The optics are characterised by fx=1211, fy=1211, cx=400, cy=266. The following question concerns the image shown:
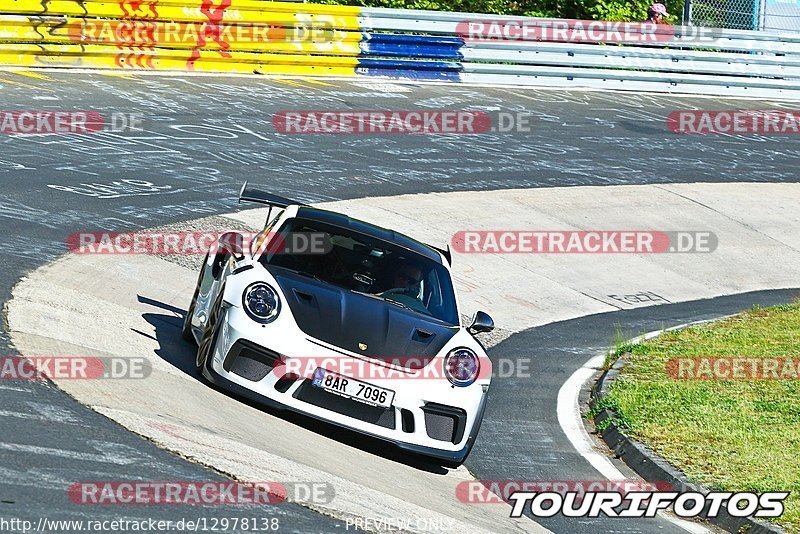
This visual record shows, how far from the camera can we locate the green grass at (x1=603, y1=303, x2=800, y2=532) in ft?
26.6

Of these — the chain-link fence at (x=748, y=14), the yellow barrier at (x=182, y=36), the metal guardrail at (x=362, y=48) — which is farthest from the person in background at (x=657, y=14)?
the yellow barrier at (x=182, y=36)

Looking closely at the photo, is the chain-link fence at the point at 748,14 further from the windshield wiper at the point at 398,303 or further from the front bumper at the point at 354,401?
the front bumper at the point at 354,401

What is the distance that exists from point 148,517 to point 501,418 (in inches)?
178

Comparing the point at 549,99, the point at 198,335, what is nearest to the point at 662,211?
the point at 549,99

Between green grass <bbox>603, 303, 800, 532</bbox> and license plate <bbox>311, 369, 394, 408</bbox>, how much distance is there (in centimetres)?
227

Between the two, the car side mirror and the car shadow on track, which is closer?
the car shadow on track

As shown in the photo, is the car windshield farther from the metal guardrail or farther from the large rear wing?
the metal guardrail

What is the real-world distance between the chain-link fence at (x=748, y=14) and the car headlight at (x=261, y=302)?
20.7 m

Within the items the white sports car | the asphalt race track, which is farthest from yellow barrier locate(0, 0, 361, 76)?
the white sports car

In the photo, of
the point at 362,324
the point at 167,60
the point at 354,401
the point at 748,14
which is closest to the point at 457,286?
the point at 362,324

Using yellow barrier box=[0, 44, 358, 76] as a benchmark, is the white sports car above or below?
below

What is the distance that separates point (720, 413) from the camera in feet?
31.6

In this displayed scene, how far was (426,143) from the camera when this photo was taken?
19.7 metres

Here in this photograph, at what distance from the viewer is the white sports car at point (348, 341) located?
7.39m
